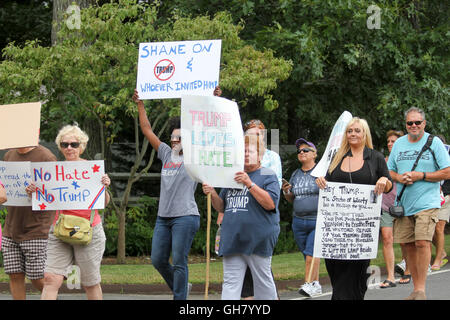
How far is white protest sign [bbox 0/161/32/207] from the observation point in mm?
7770

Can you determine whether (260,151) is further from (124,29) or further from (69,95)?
(69,95)

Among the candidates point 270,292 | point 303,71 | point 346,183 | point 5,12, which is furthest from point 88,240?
point 5,12

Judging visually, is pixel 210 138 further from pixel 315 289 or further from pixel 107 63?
pixel 107 63

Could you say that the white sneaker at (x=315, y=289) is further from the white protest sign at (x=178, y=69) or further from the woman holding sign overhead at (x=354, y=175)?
the white protest sign at (x=178, y=69)

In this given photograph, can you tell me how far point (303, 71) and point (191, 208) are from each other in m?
7.92

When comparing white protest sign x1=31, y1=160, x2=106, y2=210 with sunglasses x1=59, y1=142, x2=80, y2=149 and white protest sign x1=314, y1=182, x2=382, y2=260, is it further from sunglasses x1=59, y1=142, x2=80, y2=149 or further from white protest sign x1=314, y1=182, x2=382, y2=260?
white protest sign x1=314, y1=182, x2=382, y2=260

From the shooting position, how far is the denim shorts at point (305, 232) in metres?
9.43

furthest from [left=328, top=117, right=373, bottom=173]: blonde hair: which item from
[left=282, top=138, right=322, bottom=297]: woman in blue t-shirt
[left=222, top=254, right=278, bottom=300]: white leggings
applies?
[left=282, top=138, right=322, bottom=297]: woman in blue t-shirt

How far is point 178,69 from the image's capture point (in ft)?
27.5

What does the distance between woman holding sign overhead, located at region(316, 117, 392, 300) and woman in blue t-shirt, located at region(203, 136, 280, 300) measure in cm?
66

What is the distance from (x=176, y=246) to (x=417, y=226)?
2650mm

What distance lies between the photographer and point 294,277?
11.3 meters

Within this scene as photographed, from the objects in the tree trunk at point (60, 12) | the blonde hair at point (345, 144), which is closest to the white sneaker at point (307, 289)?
the blonde hair at point (345, 144)

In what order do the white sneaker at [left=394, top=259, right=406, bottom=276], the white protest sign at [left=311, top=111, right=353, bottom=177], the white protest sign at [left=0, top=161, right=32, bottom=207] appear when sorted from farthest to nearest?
the white sneaker at [left=394, top=259, right=406, bottom=276] < the white protest sign at [left=0, top=161, right=32, bottom=207] < the white protest sign at [left=311, top=111, right=353, bottom=177]
